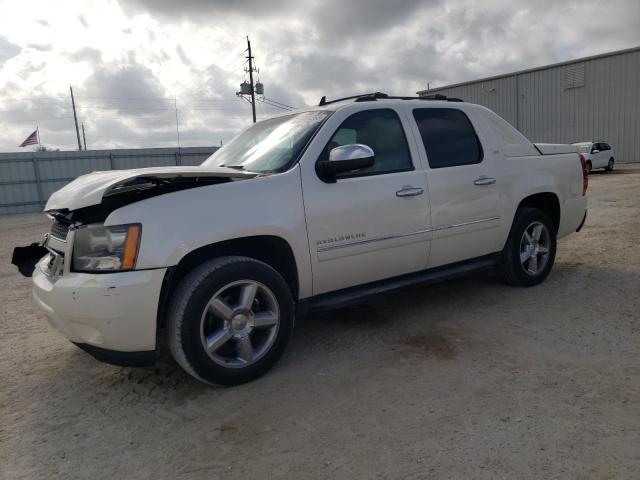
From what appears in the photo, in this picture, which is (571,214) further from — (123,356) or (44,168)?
(44,168)

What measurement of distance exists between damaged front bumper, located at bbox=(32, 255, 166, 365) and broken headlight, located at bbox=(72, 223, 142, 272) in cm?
5

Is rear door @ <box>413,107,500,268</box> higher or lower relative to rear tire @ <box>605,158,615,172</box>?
higher

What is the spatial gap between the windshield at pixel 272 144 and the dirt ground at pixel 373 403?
4.70 feet

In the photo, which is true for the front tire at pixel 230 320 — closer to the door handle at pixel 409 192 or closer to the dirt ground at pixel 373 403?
the dirt ground at pixel 373 403

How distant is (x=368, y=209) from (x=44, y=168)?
1949 cm

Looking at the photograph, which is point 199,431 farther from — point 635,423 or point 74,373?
point 635,423

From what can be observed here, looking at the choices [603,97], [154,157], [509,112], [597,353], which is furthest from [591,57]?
[597,353]

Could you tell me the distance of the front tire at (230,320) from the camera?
296 centimetres

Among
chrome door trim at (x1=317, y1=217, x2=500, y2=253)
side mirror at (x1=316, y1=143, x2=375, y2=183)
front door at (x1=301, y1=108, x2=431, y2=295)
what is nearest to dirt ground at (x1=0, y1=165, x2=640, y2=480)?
front door at (x1=301, y1=108, x2=431, y2=295)

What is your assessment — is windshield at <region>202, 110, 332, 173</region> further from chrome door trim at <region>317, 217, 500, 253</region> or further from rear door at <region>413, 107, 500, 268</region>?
rear door at <region>413, 107, 500, 268</region>

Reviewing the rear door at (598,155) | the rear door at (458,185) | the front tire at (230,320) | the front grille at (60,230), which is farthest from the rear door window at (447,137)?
the rear door at (598,155)

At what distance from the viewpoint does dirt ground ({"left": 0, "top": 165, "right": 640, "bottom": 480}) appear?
2.40 meters

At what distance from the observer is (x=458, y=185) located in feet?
13.8

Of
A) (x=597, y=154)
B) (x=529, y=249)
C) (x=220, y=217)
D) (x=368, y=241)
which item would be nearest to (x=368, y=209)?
(x=368, y=241)
